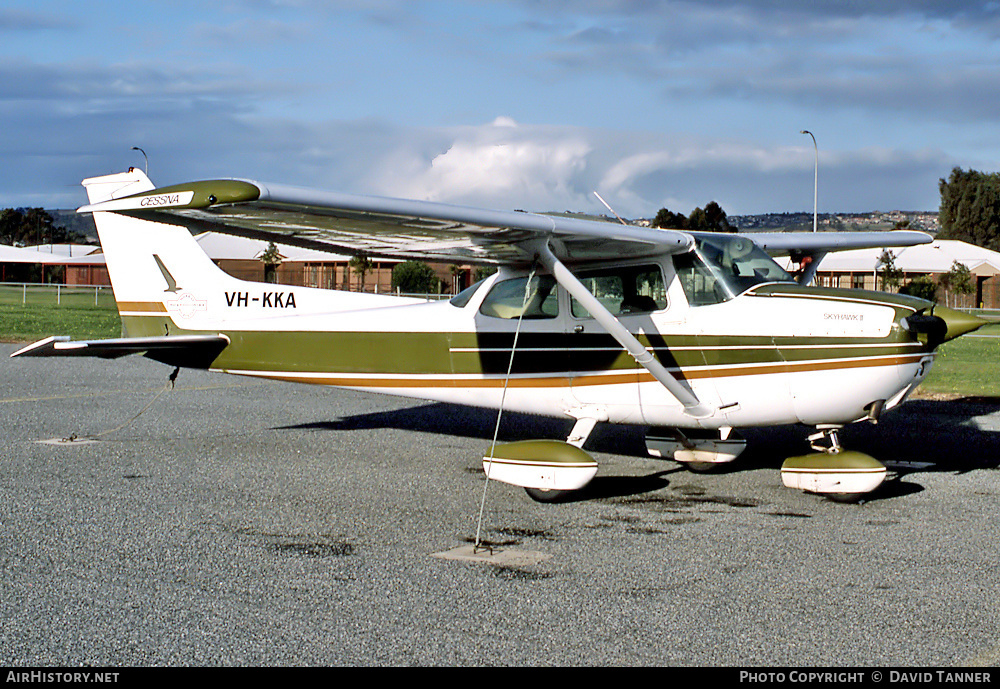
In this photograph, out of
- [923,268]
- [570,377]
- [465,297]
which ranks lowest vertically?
[570,377]

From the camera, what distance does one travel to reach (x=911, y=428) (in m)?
11.3

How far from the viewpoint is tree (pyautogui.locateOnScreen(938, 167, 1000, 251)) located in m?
98.2

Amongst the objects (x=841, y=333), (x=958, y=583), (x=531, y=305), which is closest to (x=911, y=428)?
(x=841, y=333)

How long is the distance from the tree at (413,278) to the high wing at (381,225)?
47.4 meters

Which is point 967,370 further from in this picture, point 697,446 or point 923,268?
point 923,268

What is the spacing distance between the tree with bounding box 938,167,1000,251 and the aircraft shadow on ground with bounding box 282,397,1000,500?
96.0m

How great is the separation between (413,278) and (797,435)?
4703cm

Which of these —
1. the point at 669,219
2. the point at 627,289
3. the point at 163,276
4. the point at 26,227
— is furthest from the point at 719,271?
the point at 26,227

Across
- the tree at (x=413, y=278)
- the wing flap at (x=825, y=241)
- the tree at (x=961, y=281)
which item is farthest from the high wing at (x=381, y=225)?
the tree at (x=961, y=281)

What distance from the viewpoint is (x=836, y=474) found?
7.29 meters

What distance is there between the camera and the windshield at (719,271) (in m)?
7.90
